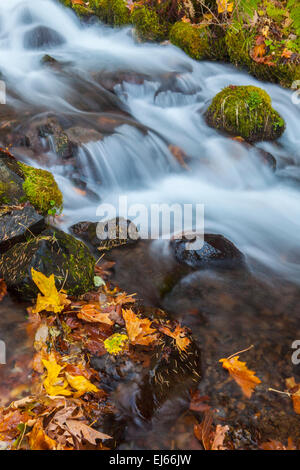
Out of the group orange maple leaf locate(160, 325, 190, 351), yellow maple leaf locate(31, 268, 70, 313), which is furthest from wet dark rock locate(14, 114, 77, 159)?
orange maple leaf locate(160, 325, 190, 351)

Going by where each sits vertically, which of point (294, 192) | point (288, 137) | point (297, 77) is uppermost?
point (297, 77)

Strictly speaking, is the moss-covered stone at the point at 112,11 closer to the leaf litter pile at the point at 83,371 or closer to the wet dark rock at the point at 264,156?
the wet dark rock at the point at 264,156

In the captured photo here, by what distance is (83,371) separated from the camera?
7.55ft

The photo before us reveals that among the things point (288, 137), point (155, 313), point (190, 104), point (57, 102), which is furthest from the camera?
point (190, 104)

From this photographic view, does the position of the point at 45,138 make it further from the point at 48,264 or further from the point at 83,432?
the point at 83,432

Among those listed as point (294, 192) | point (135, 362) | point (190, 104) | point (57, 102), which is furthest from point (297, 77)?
point (135, 362)

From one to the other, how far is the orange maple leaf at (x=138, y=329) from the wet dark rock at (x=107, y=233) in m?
1.34

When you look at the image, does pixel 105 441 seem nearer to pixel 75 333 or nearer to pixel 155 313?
pixel 75 333

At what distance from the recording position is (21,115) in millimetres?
6145

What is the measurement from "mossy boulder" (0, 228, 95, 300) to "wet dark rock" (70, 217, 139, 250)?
0.99 metres

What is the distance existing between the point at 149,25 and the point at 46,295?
1011cm

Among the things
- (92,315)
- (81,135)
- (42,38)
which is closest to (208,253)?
(92,315)

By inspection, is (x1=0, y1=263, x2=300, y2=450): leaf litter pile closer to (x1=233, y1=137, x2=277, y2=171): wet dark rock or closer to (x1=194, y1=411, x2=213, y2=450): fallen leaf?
(x1=194, y1=411, x2=213, y2=450): fallen leaf

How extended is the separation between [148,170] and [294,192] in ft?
8.95
